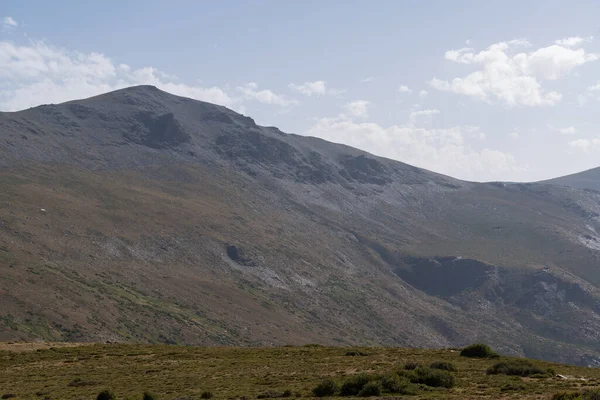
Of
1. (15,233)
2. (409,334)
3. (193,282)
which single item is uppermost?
(15,233)

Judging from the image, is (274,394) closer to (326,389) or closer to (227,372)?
Answer: (326,389)

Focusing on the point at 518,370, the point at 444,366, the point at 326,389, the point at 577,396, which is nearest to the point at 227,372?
the point at 326,389

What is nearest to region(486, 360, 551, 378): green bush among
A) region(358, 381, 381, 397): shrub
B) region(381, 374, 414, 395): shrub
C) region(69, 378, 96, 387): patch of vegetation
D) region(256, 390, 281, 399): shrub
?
region(381, 374, 414, 395): shrub

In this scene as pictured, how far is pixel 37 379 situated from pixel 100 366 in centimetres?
630

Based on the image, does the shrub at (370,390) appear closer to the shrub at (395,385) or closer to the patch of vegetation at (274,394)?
the shrub at (395,385)

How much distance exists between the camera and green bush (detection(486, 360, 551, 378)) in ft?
131

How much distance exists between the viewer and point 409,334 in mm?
197375

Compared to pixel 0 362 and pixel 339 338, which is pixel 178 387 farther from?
pixel 339 338

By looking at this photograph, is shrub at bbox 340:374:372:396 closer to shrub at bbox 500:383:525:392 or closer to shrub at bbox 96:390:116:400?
shrub at bbox 500:383:525:392

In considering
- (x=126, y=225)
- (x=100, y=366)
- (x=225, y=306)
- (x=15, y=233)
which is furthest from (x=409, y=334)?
(x=100, y=366)

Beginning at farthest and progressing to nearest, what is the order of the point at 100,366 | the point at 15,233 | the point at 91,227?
the point at 91,227 → the point at 15,233 → the point at 100,366

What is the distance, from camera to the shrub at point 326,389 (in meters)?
35.3

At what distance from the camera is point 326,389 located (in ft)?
116

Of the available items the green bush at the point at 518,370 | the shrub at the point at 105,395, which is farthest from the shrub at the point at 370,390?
the shrub at the point at 105,395
